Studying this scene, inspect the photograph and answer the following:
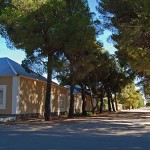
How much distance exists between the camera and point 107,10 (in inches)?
1056

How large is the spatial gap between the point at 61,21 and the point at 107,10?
366 cm

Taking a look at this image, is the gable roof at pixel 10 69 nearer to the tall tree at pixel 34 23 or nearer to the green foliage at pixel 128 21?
the tall tree at pixel 34 23

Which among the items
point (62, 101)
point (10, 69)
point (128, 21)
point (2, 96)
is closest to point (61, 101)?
point (62, 101)

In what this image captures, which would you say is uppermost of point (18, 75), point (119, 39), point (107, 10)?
point (107, 10)

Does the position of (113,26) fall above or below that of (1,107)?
above

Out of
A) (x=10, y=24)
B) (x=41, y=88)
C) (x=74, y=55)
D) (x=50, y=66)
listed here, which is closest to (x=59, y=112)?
(x=41, y=88)

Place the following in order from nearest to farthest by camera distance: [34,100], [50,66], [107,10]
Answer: [107,10]
[50,66]
[34,100]

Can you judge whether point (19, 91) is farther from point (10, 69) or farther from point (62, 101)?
point (62, 101)

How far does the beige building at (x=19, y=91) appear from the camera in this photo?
3188 cm

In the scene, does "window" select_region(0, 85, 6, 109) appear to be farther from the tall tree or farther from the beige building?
the tall tree

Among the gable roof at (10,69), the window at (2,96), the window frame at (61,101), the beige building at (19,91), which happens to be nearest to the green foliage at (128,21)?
the gable roof at (10,69)

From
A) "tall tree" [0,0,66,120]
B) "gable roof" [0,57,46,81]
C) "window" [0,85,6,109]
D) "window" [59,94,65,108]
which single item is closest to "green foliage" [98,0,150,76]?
"tall tree" [0,0,66,120]

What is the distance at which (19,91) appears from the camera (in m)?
32.4

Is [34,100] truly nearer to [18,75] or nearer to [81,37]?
[18,75]
